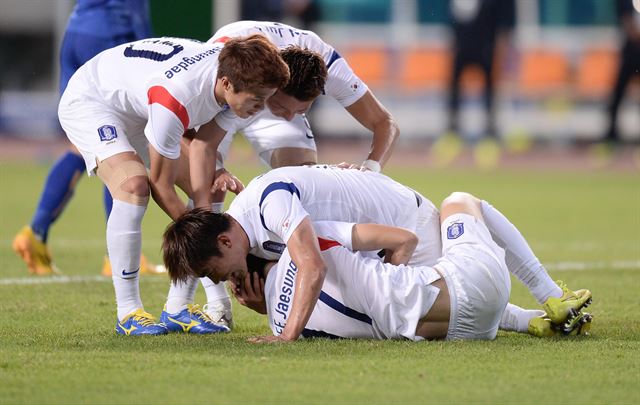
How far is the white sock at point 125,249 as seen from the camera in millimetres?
6266

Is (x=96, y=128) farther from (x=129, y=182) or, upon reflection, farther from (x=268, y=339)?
(x=268, y=339)

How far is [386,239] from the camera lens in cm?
578

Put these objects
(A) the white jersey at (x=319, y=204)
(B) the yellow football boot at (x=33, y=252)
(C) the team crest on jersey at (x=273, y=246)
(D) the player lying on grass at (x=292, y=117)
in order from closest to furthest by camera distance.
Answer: (A) the white jersey at (x=319, y=204), (C) the team crest on jersey at (x=273, y=246), (D) the player lying on grass at (x=292, y=117), (B) the yellow football boot at (x=33, y=252)

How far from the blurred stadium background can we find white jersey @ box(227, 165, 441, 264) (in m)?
15.9

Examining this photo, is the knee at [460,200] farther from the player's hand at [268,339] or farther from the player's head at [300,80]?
the player's hand at [268,339]

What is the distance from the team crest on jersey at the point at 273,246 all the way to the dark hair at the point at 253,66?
2.43 feet

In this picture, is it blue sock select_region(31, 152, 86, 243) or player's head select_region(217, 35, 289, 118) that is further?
blue sock select_region(31, 152, 86, 243)

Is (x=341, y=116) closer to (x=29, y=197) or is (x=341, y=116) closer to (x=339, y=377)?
(x=29, y=197)

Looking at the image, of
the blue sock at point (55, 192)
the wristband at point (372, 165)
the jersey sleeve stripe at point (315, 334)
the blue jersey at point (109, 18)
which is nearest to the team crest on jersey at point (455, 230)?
the jersey sleeve stripe at point (315, 334)

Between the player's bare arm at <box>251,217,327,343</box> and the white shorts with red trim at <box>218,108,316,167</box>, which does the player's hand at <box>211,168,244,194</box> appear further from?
the player's bare arm at <box>251,217,327,343</box>

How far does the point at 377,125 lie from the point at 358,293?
215 cm

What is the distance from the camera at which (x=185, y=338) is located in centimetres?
610

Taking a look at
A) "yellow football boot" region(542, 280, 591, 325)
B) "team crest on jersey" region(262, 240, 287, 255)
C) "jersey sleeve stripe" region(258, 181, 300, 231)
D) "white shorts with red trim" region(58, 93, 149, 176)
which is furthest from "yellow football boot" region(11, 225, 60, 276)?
"yellow football boot" region(542, 280, 591, 325)

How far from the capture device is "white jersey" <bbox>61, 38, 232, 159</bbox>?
6117mm
